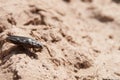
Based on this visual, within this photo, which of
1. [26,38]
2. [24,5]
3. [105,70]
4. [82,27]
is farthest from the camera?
[82,27]

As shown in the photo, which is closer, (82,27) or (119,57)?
(119,57)

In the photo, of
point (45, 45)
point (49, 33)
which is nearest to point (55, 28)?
point (49, 33)

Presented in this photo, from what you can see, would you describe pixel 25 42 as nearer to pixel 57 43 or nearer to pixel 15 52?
pixel 15 52

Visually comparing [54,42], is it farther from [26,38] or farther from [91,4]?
[91,4]

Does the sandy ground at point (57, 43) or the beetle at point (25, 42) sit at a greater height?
the beetle at point (25, 42)

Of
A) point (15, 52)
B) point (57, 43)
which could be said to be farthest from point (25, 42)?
point (57, 43)

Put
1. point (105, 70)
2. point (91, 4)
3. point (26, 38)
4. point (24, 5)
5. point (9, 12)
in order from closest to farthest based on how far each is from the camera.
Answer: point (26, 38), point (105, 70), point (9, 12), point (24, 5), point (91, 4)

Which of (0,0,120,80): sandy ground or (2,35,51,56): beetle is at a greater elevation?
(2,35,51,56): beetle
